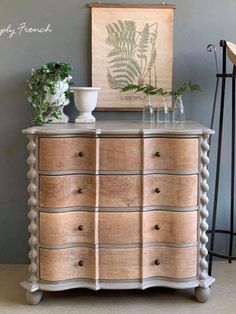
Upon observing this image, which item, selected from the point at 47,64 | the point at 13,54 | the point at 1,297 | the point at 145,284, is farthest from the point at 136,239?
the point at 13,54

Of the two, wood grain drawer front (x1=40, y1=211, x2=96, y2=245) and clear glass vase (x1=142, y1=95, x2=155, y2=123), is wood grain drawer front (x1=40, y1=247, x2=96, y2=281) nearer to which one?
wood grain drawer front (x1=40, y1=211, x2=96, y2=245)

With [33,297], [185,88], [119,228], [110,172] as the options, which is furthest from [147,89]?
[33,297]

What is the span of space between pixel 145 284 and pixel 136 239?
26 centimetres

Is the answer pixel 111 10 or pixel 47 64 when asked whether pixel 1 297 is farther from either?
pixel 111 10

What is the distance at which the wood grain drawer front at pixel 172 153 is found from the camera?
2.50m

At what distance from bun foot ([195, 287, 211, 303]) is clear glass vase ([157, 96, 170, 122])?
1068 millimetres

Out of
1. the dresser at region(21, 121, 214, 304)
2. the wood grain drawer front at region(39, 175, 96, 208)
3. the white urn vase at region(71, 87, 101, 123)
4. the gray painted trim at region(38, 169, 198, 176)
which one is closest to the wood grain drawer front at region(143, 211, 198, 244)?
the dresser at region(21, 121, 214, 304)

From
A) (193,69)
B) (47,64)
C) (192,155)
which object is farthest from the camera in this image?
(193,69)

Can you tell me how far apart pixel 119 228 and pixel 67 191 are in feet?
1.16

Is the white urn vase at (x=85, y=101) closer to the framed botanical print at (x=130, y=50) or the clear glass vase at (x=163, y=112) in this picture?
the framed botanical print at (x=130, y=50)

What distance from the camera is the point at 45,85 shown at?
111 inches

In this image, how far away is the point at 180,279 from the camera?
8.49ft

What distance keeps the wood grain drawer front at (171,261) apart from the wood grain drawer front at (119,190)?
0.30 metres

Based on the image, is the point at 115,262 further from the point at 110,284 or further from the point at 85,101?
the point at 85,101
